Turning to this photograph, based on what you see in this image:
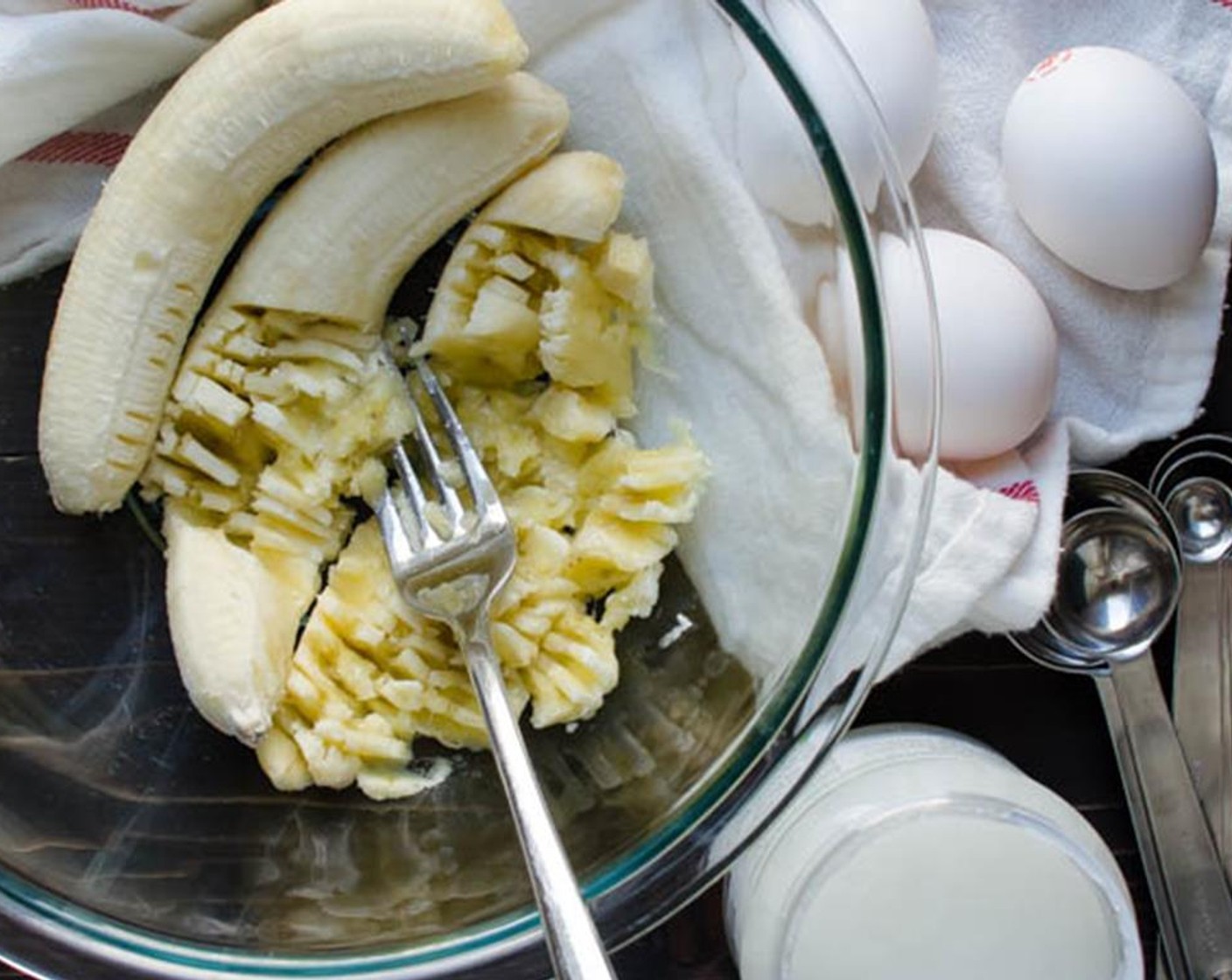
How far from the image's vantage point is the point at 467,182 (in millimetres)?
690

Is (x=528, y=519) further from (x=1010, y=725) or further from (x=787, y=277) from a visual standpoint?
(x=1010, y=725)

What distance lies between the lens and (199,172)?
0.68 meters

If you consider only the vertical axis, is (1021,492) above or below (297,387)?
below

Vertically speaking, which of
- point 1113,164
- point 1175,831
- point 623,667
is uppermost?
point 1113,164

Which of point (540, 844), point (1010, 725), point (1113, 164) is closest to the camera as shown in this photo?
point (540, 844)

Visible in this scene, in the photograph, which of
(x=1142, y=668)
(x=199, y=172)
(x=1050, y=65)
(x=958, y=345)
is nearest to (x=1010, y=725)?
(x=1142, y=668)

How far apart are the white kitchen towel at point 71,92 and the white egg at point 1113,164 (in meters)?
0.35

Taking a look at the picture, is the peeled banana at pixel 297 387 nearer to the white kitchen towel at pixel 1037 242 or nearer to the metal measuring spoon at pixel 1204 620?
the white kitchen towel at pixel 1037 242

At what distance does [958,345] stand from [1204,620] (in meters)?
0.22

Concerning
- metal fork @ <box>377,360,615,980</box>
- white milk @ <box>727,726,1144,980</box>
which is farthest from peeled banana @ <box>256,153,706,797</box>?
white milk @ <box>727,726,1144,980</box>

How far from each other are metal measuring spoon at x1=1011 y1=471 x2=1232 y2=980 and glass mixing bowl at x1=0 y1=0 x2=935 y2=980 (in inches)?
7.4

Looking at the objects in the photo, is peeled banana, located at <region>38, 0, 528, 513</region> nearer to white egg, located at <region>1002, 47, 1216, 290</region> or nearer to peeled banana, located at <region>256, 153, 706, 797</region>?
peeled banana, located at <region>256, 153, 706, 797</region>

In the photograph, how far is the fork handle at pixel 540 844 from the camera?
612mm

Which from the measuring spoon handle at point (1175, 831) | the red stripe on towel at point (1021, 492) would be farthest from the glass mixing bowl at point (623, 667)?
the measuring spoon handle at point (1175, 831)
